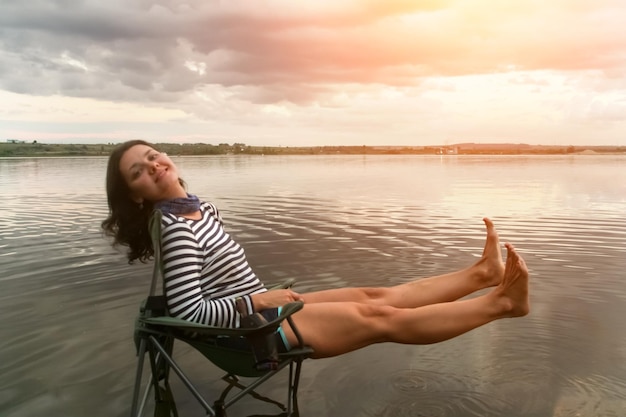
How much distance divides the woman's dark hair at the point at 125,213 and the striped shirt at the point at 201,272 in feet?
1.69

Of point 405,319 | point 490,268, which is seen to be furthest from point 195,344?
point 490,268

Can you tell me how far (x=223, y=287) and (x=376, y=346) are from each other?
186 cm

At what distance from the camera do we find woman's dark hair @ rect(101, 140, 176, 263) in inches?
143

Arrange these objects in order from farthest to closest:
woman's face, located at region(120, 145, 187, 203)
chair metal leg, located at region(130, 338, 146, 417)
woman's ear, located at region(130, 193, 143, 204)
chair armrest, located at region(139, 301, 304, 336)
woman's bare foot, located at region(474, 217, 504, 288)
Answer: woman's bare foot, located at region(474, 217, 504, 288) < woman's ear, located at region(130, 193, 143, 204) < woman's face, located at region(120, 145, 187, 203) < chair metal leg, located at region(130, 338, 146, 417) < chair armrest, located at region(139, 301, 304, 336)

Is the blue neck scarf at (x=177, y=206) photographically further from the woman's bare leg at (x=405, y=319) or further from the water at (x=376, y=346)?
the water at (x=376, y=346)

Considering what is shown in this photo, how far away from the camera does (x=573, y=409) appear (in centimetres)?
367

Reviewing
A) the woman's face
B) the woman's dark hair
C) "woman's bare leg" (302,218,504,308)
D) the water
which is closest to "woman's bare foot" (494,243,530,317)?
"woman's bare leg" (302,218,504,308)

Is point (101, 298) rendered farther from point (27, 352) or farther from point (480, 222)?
point (480, 222)

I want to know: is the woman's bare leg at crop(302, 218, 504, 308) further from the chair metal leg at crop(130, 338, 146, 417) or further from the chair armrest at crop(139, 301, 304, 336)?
the chair metal leg at crop(130, 338, 146, 417)

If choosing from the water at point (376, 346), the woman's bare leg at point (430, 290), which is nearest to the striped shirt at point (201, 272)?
the woman's bare leg at point (430, 290)

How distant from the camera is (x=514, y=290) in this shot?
11.2 feet

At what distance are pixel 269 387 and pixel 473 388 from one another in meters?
1.47

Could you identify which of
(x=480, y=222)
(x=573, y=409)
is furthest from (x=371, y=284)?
(x=480, y=222)

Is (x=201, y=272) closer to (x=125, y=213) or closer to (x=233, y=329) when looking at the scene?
(x=233, y=329)
